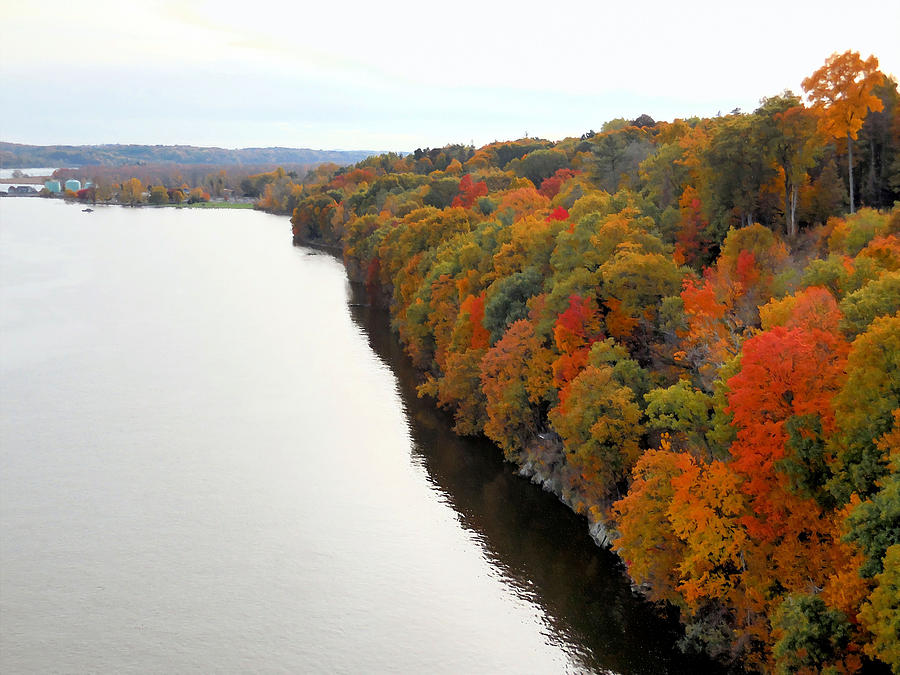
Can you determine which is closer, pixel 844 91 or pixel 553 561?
pixel 553 561

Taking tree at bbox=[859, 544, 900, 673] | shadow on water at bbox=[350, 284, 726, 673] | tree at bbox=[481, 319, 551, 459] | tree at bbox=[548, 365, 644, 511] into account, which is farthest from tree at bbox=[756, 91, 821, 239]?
tree at bbox=[859, 544, 900, 673]

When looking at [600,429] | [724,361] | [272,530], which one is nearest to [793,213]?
[724,361]

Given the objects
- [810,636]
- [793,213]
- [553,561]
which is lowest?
[553,561]

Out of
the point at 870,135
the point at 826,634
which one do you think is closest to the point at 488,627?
the point at 826,634

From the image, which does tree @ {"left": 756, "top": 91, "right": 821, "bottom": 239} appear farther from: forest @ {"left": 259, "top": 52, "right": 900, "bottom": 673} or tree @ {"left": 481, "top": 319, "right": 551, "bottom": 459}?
tree @ {"left": 481, "top": 319, "right": 551, "bottom": 459}

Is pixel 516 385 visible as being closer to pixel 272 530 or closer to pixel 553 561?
pixel 553 561
